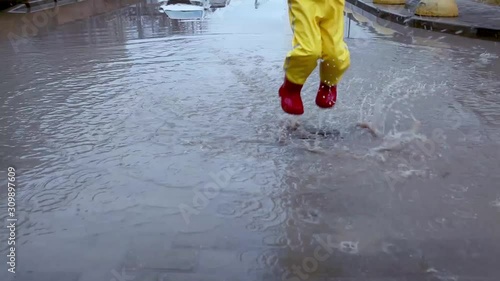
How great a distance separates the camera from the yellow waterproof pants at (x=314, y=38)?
3.41 m

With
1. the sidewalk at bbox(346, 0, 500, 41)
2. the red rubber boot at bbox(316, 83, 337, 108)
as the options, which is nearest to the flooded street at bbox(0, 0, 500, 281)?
the red rubber boot at bbox(316, 83, 337, 108)

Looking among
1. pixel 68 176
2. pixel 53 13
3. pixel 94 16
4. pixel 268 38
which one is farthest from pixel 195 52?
pixel 53 13

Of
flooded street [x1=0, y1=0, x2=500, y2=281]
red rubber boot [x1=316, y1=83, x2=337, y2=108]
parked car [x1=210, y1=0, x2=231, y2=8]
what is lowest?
flooded street [x1=0, y1=0, x2=500, y2=281]

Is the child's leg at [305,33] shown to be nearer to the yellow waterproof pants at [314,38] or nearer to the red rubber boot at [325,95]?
the yellow waterproof pants at [314,38]

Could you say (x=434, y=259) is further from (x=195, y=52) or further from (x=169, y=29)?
(x=169, y=29)

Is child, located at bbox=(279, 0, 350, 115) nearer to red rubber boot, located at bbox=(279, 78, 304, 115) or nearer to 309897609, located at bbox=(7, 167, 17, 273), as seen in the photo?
red rubber boot, located at bbox=(279, 78, 304, 115)

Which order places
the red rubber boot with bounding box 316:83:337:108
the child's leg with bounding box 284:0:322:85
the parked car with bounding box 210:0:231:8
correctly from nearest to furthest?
the child's leg with bounding box 284:0:322:85 < the red rubber boot with bounding box 316:83:337:108 < the parked car with bounding box 210:0:231:8

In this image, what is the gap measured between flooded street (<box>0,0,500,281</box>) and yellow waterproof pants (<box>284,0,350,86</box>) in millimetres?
471

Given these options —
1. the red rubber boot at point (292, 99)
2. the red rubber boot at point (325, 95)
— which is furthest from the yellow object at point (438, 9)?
the red rubber boot at point (292, 99)

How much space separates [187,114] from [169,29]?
4358mm

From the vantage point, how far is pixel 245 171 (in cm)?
321

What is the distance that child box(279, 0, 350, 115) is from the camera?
11.2 feet

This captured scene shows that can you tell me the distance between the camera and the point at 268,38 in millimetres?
7363

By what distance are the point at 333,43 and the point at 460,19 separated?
6.12 meters
